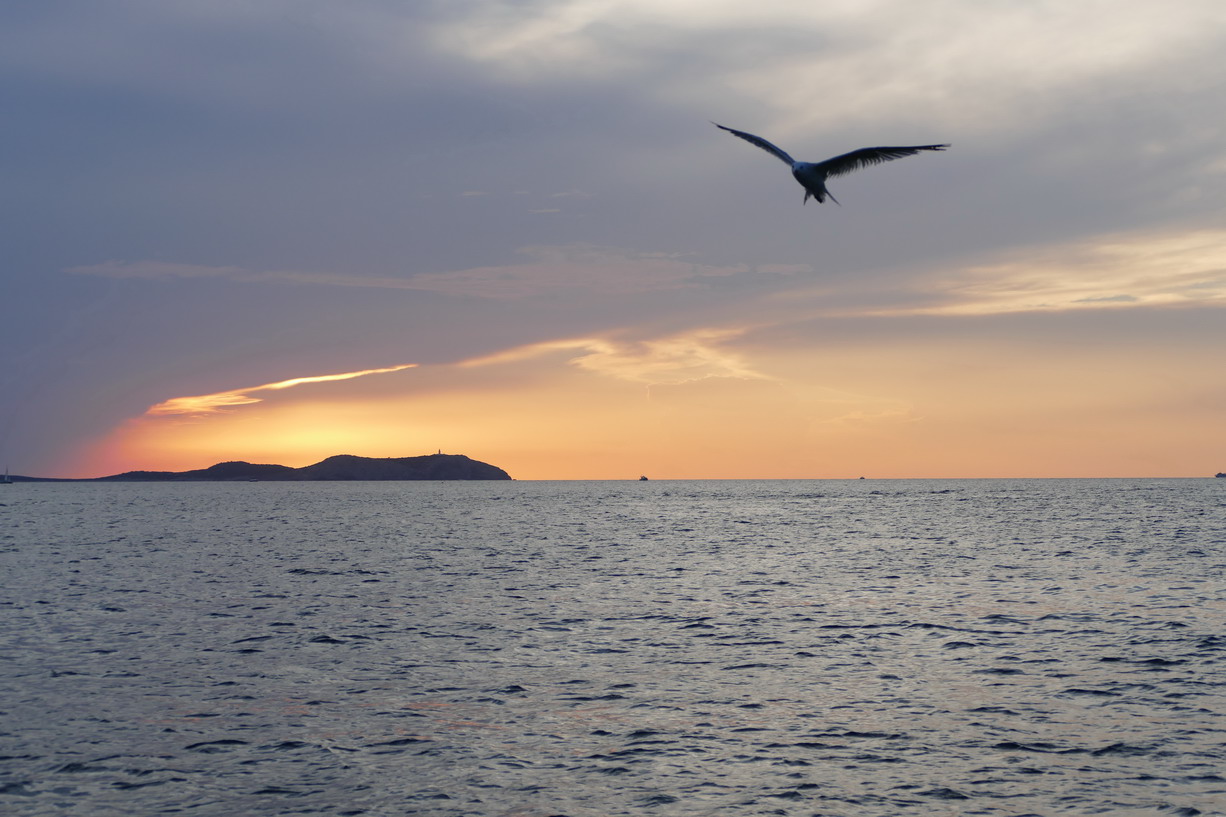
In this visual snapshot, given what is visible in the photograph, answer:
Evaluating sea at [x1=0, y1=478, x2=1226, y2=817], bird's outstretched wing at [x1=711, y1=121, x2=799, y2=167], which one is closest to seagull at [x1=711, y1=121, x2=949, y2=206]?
bird's outstretched wing at [x1=711, y1=121, x2=799, y2=167]

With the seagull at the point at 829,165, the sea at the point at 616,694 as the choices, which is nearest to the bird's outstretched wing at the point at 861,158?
the seagull at the point at 829,165

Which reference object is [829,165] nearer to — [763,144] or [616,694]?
[763,144]

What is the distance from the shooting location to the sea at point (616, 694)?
19.1m

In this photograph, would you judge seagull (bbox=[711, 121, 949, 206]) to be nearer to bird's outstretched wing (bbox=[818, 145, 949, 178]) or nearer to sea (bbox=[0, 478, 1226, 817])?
bird's outstretched wing (bbox=[818, 145, 949, 178])

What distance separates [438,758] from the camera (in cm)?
2134

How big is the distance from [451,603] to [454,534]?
6551 centimetres

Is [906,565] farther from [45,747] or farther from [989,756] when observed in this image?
[45,747]

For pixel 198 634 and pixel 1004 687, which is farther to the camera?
pixel 198 634

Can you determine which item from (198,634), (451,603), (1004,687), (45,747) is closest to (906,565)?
(451,603)

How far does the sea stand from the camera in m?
19.1

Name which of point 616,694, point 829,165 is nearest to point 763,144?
point 829,165

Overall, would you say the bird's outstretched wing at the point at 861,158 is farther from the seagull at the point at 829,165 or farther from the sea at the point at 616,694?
the sea at the point at 616,694

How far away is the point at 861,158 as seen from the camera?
2656 cm

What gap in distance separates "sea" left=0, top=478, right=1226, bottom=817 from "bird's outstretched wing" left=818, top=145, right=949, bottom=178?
1424 centimetres
